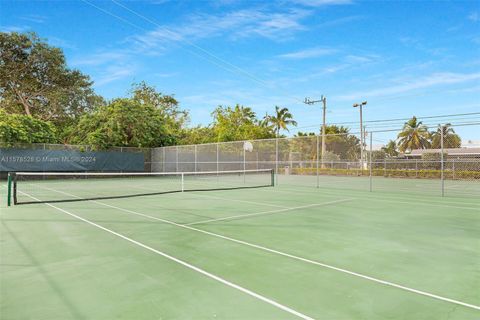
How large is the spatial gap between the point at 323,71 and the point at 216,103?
71.0 feet

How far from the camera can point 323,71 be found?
29391 mm

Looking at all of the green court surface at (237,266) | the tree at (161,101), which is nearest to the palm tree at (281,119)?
the tree at (161,101)

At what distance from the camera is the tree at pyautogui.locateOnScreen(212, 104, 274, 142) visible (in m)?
41.2

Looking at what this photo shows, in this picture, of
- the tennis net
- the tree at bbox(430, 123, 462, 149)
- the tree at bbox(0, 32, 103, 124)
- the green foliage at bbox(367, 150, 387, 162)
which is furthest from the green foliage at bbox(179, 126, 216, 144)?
the tree at bbox(430, 123, 462, 149)

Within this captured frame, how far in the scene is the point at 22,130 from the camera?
72.9 feet

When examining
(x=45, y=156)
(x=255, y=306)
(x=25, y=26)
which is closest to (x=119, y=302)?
(x=255, y=306)

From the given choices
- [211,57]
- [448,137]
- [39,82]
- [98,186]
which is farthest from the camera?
[39,82]

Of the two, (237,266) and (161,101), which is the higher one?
(161,101)

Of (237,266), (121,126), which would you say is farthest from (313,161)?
(237,266)

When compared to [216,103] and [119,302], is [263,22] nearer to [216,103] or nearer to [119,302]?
[119,302]

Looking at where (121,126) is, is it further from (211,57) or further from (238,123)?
(238,123)

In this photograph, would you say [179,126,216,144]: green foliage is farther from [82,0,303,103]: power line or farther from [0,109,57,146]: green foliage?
[0,109,57,146]: green foliage

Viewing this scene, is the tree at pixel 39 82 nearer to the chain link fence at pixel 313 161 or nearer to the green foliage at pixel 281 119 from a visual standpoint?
the chain link fence at pixel 313 161

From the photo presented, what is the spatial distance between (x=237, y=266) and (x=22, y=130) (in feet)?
76.6
